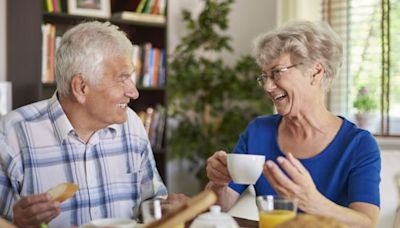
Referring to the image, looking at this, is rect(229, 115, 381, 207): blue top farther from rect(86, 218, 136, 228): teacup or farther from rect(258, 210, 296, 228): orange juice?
rect(86, 218, 136, 228): teacup

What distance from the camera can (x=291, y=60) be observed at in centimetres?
189

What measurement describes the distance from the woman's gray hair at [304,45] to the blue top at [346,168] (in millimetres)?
224

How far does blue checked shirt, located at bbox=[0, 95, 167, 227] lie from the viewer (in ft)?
5.68

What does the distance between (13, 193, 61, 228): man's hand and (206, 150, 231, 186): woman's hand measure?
1.55ft

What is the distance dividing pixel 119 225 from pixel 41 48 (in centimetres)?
199

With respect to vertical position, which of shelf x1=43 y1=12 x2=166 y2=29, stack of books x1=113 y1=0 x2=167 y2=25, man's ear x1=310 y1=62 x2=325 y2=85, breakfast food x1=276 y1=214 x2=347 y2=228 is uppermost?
stack of books x1=113 y1=0 x2=167 y2=25

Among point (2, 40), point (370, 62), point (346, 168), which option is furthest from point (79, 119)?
point (370, 62)

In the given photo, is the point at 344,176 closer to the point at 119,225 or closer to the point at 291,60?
the point at 291,60

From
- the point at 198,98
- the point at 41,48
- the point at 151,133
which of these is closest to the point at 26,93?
the point at 41,48

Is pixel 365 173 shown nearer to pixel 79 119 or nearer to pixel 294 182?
pixel 294 182

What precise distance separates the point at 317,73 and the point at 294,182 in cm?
60

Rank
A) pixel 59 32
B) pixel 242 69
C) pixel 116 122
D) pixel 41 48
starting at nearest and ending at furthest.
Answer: pixel 116 122 → pixel 41 48 → pixel 59 32 → pixel 242 69

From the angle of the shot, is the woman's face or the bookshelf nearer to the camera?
the woman's face

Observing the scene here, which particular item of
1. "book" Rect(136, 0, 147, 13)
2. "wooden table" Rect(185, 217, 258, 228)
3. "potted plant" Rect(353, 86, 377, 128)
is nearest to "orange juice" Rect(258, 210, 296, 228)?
"wooden table" Rect(185, 217, 258, 228)
